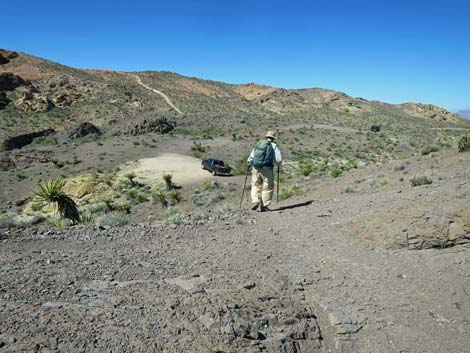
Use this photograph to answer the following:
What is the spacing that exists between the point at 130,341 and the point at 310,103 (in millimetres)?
91442

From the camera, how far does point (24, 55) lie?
3317 inches

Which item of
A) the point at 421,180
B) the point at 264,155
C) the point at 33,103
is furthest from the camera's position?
the point at 33,103

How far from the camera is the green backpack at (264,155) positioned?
9836mm

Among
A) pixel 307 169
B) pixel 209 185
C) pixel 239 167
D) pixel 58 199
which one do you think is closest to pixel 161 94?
pixel 239 167

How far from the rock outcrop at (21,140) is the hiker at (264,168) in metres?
40.9

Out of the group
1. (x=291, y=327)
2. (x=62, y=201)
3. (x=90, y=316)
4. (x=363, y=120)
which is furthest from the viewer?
(x=363, y=120)

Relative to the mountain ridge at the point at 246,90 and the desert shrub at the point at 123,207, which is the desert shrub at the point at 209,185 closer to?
the desert shrub at the point at 123,207

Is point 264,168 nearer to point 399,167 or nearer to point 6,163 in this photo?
point 399,167

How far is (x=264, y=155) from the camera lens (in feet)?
32.3

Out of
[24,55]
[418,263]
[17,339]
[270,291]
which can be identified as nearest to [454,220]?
[418,263]

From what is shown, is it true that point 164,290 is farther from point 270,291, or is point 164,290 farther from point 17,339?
point 17,339

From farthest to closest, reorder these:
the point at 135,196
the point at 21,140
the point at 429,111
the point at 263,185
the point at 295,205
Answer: the point at 429,111 < the point at 21,140 < the point at 135,196 < the point at 295,205 < the point at 263,185

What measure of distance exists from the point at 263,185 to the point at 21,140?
143 ft

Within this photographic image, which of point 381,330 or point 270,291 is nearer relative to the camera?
point 381,330
